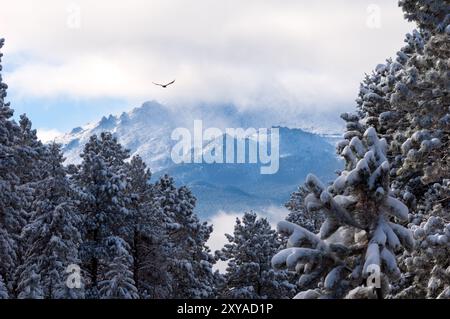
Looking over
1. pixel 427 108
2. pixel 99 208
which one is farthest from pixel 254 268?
pixel 427 108

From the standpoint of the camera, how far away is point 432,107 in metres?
16.4

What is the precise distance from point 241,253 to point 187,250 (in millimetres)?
3120

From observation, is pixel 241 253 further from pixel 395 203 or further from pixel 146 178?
pixel 395 203

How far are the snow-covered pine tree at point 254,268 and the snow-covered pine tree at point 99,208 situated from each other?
24.9ft

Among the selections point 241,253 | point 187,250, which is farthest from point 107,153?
point 241,253

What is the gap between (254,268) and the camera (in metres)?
35.2

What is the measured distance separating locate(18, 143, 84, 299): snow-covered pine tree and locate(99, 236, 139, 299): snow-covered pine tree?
52.4 inches

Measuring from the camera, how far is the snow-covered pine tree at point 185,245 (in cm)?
3384

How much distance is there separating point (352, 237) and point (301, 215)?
39.8 meters

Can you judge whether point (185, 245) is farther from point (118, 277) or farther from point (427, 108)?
point (427, 108)

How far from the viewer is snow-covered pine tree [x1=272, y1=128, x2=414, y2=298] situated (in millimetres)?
9312

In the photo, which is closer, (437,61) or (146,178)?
(437,61)

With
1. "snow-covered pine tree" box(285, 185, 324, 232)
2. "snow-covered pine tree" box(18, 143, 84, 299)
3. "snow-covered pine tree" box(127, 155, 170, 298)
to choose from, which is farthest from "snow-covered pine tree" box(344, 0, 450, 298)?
"snow-covered pine tree" box(285, 185, 324, 232)
